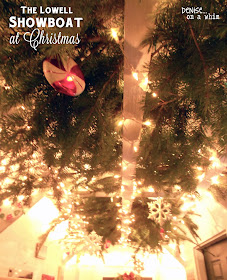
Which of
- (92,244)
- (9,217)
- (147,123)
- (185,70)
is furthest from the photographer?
(9,217)

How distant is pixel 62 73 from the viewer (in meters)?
0.90

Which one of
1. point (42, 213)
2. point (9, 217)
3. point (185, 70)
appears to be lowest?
point (185, 70)

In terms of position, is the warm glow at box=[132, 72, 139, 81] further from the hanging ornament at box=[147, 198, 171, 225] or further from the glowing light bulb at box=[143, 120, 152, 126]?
the hanging ornament at box=[147, 198, 171, 225]

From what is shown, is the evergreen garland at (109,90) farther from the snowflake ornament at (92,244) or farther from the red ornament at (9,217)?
the red ornament at (9,217)

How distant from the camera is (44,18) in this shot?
2.13 feet

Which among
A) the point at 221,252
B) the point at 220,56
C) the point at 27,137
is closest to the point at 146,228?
the point at 221,252

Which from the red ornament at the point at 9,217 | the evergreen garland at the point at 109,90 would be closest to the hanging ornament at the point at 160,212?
the evergreen garland at the point at 109,90

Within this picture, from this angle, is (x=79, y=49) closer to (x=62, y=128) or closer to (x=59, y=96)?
(x=59, y=96)

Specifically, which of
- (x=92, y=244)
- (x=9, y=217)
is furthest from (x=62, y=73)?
(x=9, y=217)

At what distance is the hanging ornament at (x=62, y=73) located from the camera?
89 cm

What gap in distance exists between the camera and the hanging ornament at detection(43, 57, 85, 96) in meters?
0.89

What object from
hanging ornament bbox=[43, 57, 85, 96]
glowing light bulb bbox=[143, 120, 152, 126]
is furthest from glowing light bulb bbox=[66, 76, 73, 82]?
glowing light bulb bbox=[143, 120, 152, 126]

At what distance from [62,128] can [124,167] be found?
3.03 feet

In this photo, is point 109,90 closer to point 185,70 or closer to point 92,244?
point 185,70
